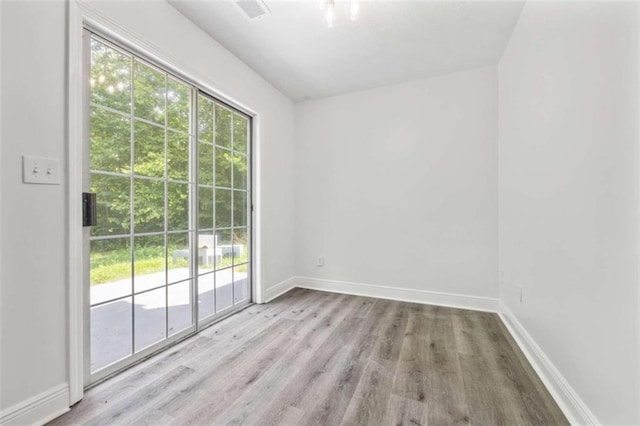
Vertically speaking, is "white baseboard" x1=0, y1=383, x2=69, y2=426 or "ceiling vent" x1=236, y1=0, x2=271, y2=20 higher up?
"ceiling vent" x1=236, y1=0, x2=271, y2=20

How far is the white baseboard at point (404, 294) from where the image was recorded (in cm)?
270

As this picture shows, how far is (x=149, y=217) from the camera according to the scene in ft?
6.08

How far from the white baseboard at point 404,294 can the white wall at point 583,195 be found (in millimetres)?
775

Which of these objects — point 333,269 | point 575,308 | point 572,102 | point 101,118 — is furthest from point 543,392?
point 101,118

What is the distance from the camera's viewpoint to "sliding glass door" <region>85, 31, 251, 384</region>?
1588 millimetres

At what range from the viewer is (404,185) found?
9.86ft

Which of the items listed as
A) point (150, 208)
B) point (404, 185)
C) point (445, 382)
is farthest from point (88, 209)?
point (404, 185)

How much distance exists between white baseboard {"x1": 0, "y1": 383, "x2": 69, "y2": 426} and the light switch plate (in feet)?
3.38

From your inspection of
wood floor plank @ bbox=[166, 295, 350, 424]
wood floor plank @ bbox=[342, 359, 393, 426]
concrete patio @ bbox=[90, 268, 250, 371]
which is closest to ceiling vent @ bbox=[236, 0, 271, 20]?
concrete patio @ bbox=[90, 268, 250, 371]

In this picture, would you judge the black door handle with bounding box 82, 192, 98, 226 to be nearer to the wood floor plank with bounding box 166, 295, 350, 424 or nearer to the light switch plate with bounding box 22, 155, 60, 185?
the light switch plate with bounding box 22, 155, 60, 185

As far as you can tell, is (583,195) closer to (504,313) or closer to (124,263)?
(504,313)

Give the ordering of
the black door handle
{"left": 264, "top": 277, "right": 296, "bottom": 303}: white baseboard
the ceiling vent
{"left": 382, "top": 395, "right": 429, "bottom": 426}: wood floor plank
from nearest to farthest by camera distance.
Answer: {"left": 382, "top": 395, "right": 429, "bottom": 426}: wood floor plank < the black door handle < the ceiling vent < {"left": 264, "top": 277, "right": 296, "bottom": 303}: white baseboard

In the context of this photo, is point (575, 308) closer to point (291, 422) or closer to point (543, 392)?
point (543, 392)

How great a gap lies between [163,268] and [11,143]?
1.11 m
